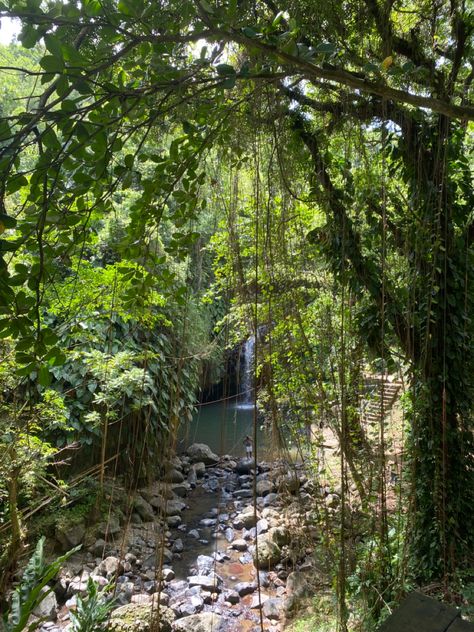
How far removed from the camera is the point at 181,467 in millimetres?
5250

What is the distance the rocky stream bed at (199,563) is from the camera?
2607 millimetres

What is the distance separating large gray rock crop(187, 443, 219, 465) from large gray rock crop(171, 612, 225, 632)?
2644mm

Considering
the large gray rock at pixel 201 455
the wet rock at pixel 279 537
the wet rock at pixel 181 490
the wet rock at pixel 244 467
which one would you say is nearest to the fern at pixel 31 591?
the wet rock at pixel 279 537

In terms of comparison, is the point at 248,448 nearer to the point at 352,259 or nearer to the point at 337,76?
the point at 352,259

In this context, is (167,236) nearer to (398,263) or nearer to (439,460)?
(398,263)

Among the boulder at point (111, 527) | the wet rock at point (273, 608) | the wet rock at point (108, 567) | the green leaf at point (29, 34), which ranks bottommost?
the wet rock at point (273, 608)

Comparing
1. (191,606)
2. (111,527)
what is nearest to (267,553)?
(191,606)

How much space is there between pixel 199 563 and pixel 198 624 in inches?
33.8

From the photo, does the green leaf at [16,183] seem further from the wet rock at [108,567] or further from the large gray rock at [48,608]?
the wet rock at [108,567]

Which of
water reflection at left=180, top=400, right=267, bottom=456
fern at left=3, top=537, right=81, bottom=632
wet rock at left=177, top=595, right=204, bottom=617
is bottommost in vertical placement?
wet rock at left=177, top=595, right=204, bottom=617

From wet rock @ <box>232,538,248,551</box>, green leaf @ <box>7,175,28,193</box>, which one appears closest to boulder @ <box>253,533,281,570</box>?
wet rock @ <box>232,538,248,551</box>

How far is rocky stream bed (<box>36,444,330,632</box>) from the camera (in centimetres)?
261

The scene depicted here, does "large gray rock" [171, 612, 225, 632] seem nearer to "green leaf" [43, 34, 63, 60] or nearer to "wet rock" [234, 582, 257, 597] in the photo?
"wet rock" [234, 582, 257, 597]

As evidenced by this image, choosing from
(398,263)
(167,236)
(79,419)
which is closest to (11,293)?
(398,263)
